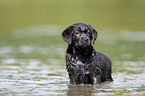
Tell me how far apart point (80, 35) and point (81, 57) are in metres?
0.63

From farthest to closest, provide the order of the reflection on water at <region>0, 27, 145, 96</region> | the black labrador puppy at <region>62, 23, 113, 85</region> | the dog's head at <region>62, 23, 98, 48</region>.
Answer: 1. the black labrador puppy at <region>62, 23, 113, 85</region>
2. the dog's head at <region>62, 23, 98, 48</region>
3. the reflection on water at <region>0, 27, 145, 96</region>

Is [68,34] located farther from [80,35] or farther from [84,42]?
[84,42]

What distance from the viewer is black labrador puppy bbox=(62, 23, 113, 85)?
9.88m

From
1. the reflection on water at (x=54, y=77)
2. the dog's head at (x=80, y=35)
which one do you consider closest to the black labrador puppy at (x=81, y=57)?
the dog's head at (x=80, y=35)

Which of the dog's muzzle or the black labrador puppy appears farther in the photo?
the black labrador puppy

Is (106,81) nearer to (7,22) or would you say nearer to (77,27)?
(77,27)

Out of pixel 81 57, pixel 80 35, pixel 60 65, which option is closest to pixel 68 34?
pixel 80 35

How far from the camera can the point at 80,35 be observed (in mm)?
9750

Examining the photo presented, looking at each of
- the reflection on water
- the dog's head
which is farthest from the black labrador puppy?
the reflection on water

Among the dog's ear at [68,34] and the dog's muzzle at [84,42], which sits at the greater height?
the dog's ear at [68,34]

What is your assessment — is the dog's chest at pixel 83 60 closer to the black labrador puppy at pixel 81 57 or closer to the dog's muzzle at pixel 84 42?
the black labrador puppy at pixel 81 57

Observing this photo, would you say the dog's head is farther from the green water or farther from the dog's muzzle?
the green water

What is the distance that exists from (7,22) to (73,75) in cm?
3148

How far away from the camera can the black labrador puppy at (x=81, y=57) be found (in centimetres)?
988
